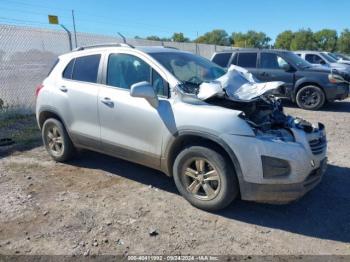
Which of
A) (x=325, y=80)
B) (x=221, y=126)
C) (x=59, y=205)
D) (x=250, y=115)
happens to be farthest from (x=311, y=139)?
(x=325, y=80)

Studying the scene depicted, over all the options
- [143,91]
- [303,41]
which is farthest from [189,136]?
[303,41]

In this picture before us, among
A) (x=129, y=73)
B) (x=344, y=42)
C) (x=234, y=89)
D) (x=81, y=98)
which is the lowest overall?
(x=344, y=42)

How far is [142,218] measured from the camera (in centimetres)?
390

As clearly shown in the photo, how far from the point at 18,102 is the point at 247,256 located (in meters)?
8.63

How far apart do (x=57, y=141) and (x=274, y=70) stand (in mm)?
7429

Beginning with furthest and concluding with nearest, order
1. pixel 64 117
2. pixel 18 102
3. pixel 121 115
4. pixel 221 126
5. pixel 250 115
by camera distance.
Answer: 1. pixel 18 102
2. pixel 64 117
3. pixel 121 115
4. pixel 250 115
5. pixel 221 126

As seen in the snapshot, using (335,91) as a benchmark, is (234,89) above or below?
above

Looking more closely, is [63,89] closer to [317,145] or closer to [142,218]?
[142,218]

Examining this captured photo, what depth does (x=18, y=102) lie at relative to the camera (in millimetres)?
9906

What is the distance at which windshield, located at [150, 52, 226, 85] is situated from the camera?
437 centimetres

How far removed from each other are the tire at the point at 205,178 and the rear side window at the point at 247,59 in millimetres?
7897

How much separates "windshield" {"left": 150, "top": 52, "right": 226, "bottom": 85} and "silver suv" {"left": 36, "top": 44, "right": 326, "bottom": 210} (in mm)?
20

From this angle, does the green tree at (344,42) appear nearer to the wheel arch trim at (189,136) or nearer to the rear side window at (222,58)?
the rear side window at (222,58)

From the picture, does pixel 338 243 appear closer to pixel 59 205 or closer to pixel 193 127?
pixel 193 127
